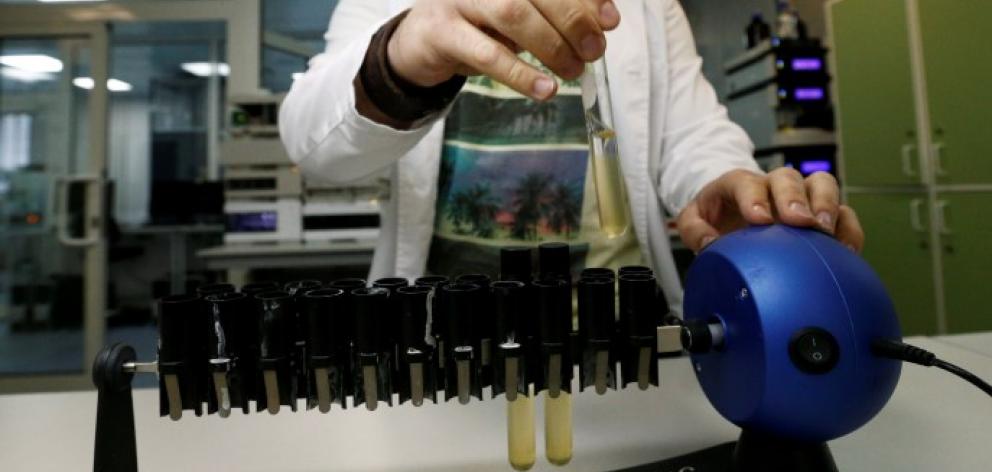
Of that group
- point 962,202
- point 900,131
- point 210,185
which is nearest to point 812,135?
point 900,131

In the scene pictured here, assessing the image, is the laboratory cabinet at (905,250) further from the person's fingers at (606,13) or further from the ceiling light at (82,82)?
the ceiling light at (82,82)

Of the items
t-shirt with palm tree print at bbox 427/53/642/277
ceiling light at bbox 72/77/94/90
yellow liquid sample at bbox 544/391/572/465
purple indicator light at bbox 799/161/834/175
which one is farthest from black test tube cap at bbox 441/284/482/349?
ceiling light at bbox 72/77/94/90

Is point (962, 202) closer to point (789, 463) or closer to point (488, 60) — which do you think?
point (789, 463)

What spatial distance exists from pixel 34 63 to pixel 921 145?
3.62 metres

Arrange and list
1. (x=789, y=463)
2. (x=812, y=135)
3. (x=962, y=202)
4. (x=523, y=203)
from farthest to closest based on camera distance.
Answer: (x=812, y=135)
(x=962, y=202)
(x=523, y=203)
(x=789, y=463)

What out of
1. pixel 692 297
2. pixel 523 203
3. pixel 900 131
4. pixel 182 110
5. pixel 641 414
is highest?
pixel 182 110

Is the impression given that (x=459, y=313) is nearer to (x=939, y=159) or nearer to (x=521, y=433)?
(x=521, y=433)

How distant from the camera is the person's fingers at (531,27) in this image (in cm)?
42

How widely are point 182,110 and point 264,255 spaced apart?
1.70m

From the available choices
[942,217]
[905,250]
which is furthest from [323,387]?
[905,250]

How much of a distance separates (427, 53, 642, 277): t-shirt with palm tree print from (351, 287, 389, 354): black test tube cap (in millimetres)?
484

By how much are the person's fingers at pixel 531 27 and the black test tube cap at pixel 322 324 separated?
216 mm

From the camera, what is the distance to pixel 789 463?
1.38 ft

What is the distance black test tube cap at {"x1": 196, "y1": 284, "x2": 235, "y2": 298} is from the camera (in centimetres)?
43
